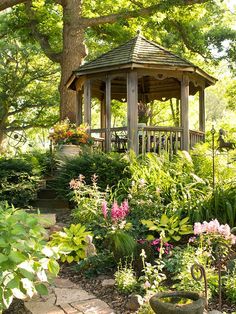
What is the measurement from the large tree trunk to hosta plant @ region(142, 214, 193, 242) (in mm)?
8794

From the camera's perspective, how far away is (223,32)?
52.2ft

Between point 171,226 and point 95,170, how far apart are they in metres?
3.17

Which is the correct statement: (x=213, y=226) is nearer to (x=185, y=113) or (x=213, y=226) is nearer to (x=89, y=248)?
(x=89, y=248)

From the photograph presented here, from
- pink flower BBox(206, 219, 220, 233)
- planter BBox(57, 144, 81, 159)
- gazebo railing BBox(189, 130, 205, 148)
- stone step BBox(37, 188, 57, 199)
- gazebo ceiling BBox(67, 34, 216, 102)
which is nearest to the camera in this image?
pink flower BBox(206, 219, 220, 233)

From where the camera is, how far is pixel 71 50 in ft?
45.6

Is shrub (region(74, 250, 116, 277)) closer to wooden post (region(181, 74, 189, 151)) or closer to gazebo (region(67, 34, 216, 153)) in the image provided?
gazebo (region(67, 34, 216, 153))

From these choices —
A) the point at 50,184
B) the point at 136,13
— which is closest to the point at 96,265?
the point at 50,184

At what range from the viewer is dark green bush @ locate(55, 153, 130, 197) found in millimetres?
8102

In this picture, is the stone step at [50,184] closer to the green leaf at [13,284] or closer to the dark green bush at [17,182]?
the dark green bush at [17,182]

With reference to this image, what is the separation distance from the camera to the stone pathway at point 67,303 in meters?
3.91

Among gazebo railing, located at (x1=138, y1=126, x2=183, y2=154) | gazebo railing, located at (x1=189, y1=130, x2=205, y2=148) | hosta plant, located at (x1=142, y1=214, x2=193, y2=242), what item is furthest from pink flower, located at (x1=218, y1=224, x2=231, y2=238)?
gazebo railing, located at (x1=189, y1=130, x2=205, y2=148)

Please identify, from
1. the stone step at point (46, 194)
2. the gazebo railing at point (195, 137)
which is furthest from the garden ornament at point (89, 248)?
the gazebo railing at point (195, 137)

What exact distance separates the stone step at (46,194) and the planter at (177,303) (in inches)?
243

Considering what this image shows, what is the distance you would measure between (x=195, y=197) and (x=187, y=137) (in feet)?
15.4
